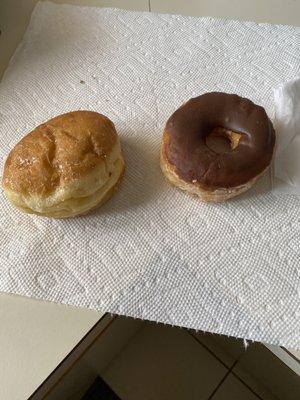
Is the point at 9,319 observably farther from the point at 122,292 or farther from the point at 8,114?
the point at 8,114

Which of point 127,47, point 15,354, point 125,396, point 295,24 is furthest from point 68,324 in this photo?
point 295,24

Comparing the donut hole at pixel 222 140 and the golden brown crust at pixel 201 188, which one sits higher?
the donut hole at pixel 222 140

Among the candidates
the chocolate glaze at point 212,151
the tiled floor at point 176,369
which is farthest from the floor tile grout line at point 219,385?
the chocolate glaze at point 212,151

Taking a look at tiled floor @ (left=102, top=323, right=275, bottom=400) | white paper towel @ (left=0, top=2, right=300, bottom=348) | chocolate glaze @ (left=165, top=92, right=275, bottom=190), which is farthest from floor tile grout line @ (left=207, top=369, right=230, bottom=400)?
chocolate glaze @ (left=165, top=92, right=275, bottom=190)

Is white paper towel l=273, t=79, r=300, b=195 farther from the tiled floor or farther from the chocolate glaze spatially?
the tiled floor

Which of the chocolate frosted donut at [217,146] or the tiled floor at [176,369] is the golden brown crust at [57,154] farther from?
the tiled floor at [176,369]

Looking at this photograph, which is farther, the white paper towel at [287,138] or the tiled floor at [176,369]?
the tiled floor at [176,369]

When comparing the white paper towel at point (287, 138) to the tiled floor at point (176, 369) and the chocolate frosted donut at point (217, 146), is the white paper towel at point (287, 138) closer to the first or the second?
the chocolate frosted donut at point (217, 146)
